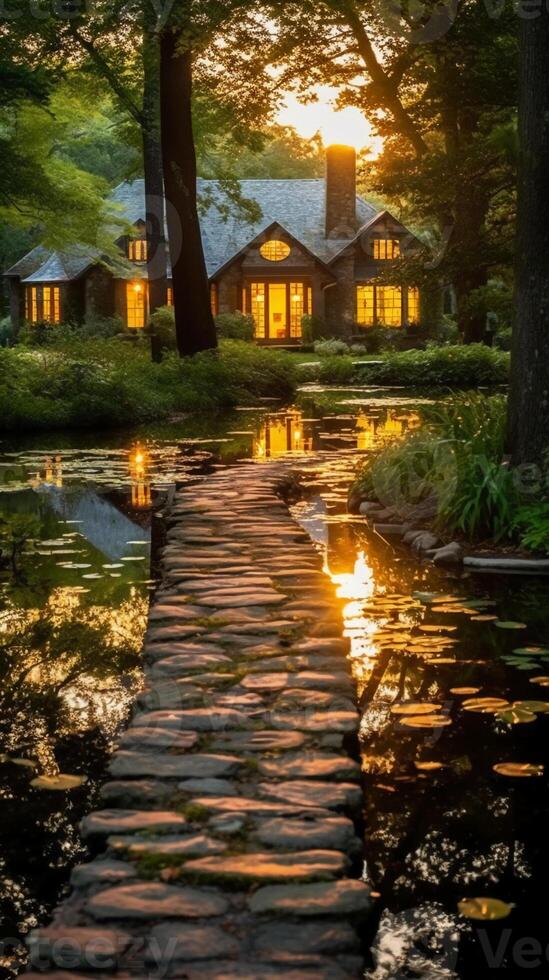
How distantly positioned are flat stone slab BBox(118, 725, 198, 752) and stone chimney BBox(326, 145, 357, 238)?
4275 centimetres

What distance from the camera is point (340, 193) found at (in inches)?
1791

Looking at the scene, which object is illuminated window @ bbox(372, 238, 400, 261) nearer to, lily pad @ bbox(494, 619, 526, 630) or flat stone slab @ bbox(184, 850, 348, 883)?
lily pad @ bbox(494, 619, 526, 630)

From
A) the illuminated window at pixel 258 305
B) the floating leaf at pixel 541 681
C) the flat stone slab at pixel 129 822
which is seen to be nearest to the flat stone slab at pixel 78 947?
the flat stone slab at pixel 129 822

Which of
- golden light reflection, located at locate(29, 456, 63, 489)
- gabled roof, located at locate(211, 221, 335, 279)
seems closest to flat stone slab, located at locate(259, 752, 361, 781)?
golden light reflection, located at locate(29, 456, 63, 489)

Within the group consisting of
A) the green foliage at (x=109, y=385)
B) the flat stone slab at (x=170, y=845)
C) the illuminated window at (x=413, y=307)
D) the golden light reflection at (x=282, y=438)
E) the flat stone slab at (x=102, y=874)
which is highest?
the illuminated window at (x=413, y=307)

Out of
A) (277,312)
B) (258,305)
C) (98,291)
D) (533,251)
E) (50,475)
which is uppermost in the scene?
(98,291)

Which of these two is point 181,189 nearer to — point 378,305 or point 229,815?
point 229,815

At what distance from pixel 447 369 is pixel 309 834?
28.0 m

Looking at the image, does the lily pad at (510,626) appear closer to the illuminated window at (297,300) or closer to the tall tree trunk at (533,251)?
the tall tree trunk at (533,251)

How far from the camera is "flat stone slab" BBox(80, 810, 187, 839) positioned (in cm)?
335

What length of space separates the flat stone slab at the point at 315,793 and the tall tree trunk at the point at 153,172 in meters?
18.4

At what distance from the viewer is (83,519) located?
9.67m

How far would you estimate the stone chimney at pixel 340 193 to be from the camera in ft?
149

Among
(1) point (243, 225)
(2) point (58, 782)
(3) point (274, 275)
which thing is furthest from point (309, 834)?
(1) point (243, 225)
